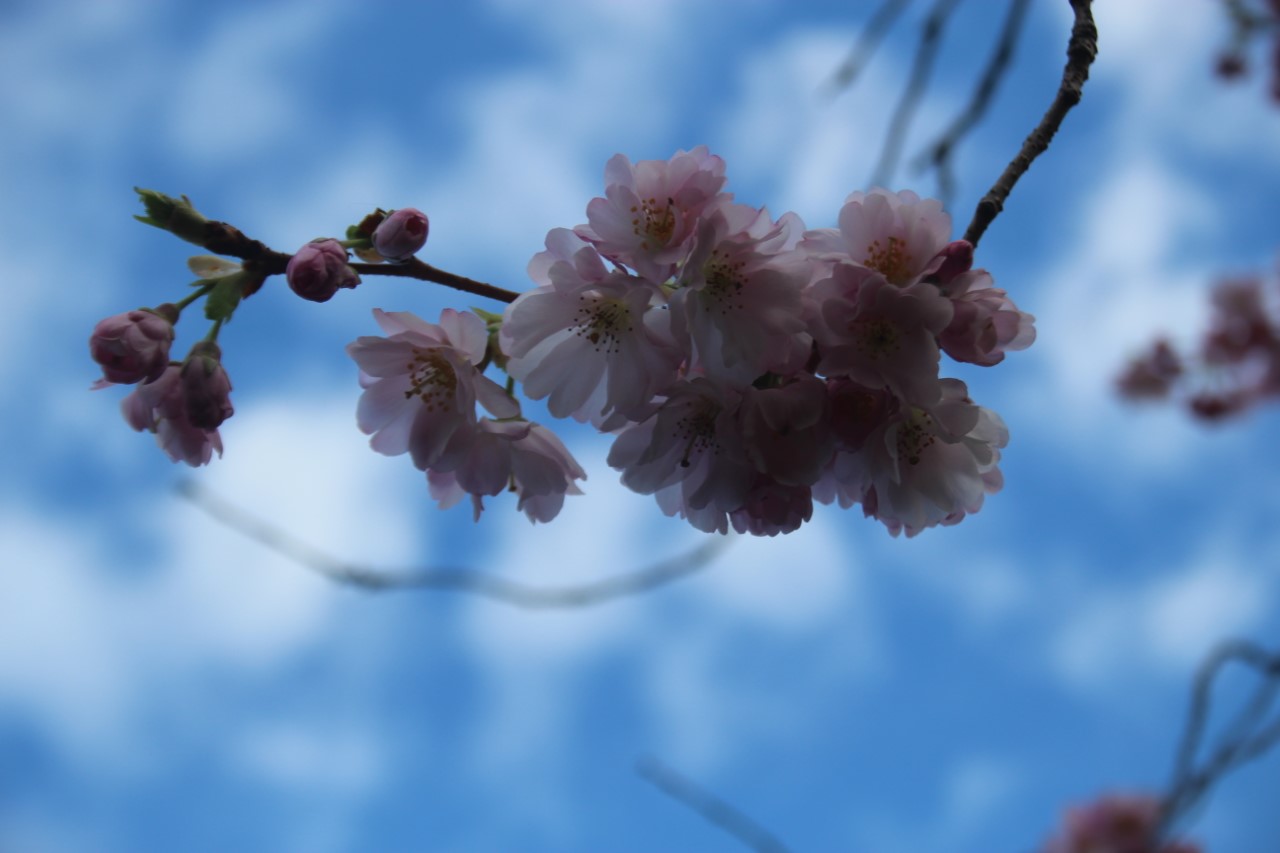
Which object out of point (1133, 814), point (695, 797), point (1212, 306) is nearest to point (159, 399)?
point (695, 797)

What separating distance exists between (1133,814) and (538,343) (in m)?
5.19

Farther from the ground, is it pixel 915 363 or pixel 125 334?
pixel 125 334

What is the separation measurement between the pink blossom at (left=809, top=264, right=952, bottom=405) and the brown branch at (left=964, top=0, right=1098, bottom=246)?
134mm

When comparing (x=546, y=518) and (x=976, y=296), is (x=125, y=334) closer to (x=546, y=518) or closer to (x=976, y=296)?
(x=546, y=518)

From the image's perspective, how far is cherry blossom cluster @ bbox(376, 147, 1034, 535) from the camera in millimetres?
1022

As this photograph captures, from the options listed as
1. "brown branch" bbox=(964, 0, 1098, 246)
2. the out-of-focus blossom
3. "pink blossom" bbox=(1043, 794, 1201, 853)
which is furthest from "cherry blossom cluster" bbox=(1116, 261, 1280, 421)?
"brown branch" bbox=(964, 0, 1098, 246)

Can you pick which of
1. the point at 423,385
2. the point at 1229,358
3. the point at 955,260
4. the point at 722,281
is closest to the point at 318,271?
the point at 423,385

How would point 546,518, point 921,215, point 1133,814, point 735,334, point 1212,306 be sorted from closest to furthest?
point 735,334
point 921,215
point 546,518
point 1133,814
point 1212,306

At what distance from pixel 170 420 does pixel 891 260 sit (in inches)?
35.7

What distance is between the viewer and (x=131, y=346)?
3.66 feet

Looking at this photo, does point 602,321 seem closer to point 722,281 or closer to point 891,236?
point 722,281

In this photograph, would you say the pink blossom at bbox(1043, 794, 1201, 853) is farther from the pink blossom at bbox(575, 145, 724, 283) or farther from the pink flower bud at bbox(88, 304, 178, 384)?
A: the pink flower bud at bbox(88, 304, 178, 384)

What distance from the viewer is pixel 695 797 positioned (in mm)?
2123

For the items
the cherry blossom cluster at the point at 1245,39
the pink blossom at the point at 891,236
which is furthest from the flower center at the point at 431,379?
the cherry blossom cluster at the point at 1245,39
